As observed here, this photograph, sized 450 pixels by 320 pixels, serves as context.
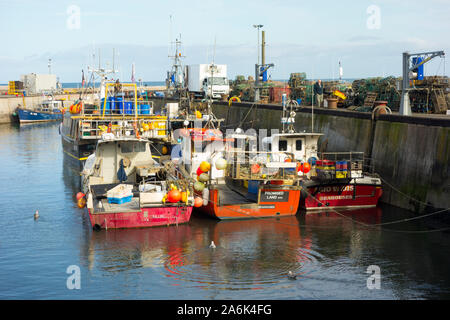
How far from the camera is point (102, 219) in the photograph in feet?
64.4

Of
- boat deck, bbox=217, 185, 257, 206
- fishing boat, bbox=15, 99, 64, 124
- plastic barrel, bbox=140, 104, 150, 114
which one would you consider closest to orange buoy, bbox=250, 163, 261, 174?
boat deck, bbox=217, 185, 257, 206

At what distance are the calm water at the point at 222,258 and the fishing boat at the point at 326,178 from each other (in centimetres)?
80

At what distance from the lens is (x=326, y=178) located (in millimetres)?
22375

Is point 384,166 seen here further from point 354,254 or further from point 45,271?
point 45,271

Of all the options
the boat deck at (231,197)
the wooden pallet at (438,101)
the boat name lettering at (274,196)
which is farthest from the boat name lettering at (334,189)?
the wooden pallet at (438,101)

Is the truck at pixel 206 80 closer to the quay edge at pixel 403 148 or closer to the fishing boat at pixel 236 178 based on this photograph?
the quay edge at pixel 403 148

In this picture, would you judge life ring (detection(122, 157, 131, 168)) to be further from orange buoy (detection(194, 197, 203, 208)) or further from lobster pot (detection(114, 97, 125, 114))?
lobster pot (detection(114, 97, 125, 114))

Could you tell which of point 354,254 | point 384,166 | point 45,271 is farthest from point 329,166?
point 45,271

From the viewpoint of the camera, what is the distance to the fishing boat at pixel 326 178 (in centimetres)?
2233

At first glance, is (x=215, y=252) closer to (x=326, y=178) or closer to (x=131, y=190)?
(x=131, y=190)

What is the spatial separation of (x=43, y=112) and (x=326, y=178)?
66.9 metres

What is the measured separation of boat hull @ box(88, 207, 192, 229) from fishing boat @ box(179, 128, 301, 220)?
3.26ft

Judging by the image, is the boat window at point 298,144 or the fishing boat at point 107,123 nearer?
the boat window at point 298,144

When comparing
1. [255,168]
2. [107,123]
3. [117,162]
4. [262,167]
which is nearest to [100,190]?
[117,162]
